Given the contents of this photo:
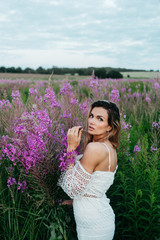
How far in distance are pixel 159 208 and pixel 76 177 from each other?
1020 millimetres

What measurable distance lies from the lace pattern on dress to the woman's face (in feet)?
1.16

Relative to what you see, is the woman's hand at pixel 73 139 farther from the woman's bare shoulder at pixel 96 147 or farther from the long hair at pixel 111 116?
the long hair at pixel 111 116

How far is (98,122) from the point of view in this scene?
2084 millimetres

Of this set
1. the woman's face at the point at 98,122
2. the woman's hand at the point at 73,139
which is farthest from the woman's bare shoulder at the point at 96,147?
the woman's face at the point at 98,122

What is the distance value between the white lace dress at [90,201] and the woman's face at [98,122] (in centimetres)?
34

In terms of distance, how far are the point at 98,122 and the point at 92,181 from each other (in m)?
0.54

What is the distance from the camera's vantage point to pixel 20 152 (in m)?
1.91

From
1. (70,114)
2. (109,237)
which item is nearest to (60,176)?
(109,237)

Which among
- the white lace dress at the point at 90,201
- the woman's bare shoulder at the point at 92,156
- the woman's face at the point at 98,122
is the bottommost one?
the white lace dress at the point at 90,201

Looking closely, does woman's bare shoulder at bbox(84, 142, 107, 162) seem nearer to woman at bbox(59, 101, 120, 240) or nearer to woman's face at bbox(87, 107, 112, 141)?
woman at bbox(59, 101, 120, 240)

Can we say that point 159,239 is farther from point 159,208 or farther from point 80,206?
point 80,206

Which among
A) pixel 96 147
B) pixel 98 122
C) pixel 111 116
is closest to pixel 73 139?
pixel 96 147

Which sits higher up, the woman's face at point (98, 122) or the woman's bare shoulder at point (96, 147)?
the woman's face at point (98, 122)

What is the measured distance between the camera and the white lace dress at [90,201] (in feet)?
6.17
